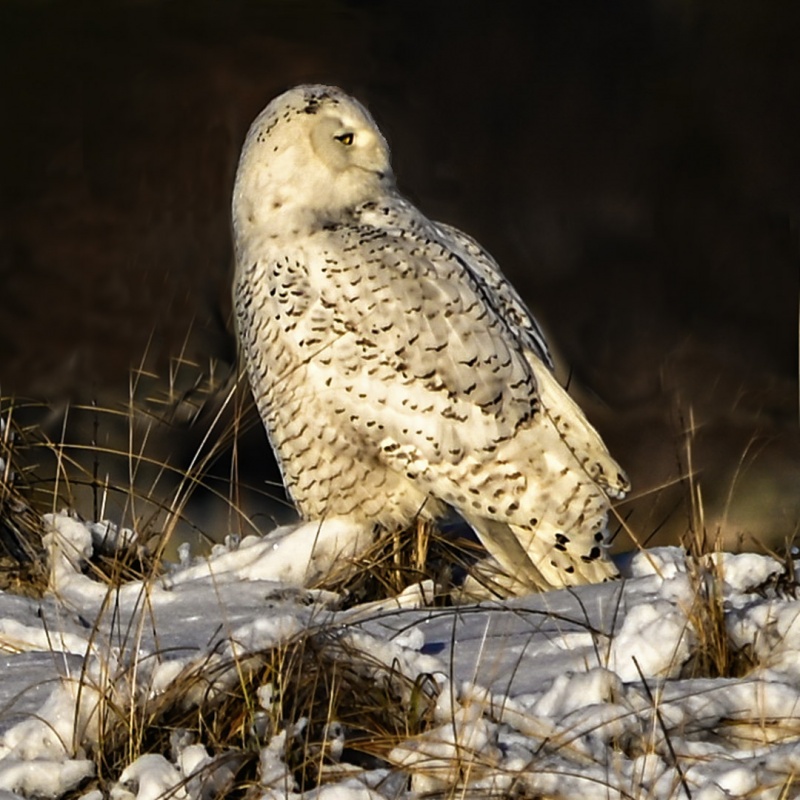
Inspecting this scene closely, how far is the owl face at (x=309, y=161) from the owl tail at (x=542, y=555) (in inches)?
38.6

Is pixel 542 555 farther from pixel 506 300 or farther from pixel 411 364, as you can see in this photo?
pixel 506 300

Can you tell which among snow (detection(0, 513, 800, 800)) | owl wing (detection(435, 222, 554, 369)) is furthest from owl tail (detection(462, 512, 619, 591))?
snow (detection(0, 513, 800, 800))

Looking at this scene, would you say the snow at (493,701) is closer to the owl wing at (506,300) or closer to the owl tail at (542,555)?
the owl tail at (542,555)

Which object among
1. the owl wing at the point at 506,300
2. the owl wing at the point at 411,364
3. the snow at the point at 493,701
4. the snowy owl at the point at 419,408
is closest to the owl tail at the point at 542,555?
the snowy owl at the point at 419,408

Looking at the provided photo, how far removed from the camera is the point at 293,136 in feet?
17.1

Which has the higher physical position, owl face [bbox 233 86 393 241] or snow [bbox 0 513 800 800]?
owl face [bbox 233 86 393 241]

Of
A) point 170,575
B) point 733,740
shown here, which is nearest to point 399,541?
point 170,575

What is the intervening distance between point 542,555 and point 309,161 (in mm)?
1280

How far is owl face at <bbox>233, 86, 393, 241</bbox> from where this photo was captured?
5.16 m

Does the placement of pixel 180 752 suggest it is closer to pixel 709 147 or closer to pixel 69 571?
pixel 69 571

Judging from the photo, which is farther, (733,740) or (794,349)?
(794,349)

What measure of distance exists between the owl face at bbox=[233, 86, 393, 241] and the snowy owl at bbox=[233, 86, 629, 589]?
0.43 feet

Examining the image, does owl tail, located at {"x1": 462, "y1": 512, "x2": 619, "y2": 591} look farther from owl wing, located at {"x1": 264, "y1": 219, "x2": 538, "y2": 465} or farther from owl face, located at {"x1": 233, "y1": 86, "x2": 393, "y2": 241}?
owl face, located at {"x1": 233, "y1": 86, "x2": 393, "y2": 241}

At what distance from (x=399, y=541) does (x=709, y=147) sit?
10763 millimetres
